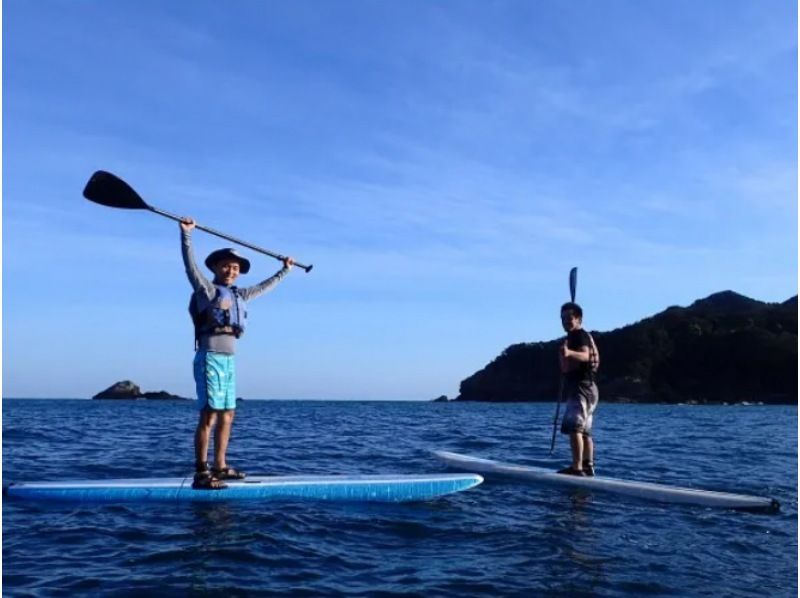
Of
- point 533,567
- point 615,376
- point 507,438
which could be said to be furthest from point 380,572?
point 615,376

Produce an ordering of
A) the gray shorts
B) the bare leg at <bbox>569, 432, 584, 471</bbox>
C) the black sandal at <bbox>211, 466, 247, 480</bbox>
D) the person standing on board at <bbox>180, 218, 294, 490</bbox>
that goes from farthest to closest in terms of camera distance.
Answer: the bare leg at <bbox>569, 432, 584, 471</bbox>
the gray shorts
the black sandal at <bbox>211, 466, 247, 480</bbox>
the person standing on board at <bbox>180, 218, 294, 490</bbox>

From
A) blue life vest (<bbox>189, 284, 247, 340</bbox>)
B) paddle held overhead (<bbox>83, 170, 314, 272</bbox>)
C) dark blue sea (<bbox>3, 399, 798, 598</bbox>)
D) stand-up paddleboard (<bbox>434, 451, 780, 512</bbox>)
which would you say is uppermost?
paddle held overhead (<bbox>83, 170, 314, 272</bbox>)

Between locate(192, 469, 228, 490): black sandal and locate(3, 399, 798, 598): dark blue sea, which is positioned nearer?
locate(3, 399, 798, 598): dark blue sea

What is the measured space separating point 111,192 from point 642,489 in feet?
22.7

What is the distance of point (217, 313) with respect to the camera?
7.34 meters

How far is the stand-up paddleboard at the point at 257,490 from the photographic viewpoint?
24.8 ft

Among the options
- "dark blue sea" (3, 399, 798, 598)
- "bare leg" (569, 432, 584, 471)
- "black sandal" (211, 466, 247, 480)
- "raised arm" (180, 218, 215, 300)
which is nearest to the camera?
"dark blue sea" (3, 399, 798, 598)

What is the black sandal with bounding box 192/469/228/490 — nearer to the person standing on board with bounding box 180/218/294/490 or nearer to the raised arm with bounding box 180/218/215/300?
the person standing on board with bounding box 180/218/294/490

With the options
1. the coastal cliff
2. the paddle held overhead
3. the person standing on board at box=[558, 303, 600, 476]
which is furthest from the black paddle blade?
the coastal cliff

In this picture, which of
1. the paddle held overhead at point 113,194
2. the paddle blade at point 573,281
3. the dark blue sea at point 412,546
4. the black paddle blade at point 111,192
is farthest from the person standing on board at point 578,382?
the black paddle blade at point 111,192

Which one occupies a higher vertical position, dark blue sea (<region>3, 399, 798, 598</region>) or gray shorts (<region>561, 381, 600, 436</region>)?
gray shorts (<region>561, 381, 600, 436</region>)

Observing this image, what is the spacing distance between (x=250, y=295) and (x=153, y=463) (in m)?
5.01

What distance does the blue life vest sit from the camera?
24.1ft

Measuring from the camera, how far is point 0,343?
5348 mm
